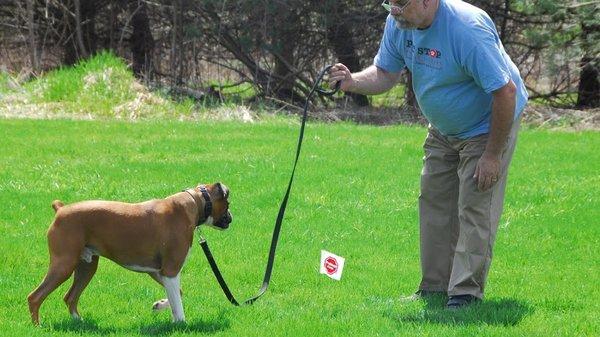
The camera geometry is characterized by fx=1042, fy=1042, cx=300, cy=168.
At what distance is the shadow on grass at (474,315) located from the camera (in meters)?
6.47

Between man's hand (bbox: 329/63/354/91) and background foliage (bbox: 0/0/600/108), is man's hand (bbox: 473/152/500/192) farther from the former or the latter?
background foliage (bbox: 0/0/600/108)

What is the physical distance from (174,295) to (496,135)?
221 cm

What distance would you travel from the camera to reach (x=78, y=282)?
20.9 ft

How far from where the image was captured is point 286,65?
2045 centimetres

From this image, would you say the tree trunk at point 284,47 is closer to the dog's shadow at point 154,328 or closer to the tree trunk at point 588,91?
the tree trunk at point 588,91

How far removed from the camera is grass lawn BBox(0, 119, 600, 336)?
6496 millimetres

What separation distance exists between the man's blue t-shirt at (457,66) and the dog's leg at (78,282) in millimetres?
2372

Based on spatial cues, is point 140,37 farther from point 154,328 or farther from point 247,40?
point 154,328

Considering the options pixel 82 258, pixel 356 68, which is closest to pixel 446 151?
pixel 82 258

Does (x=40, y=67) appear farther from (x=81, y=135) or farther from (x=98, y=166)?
(x=98, y=166)

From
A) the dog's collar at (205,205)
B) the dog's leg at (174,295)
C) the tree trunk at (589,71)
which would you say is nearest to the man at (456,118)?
the dog's collar at (205,205)

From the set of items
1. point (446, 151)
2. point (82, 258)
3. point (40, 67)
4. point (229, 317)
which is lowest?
point (40, 67)

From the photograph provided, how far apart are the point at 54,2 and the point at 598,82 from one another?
36.3ft

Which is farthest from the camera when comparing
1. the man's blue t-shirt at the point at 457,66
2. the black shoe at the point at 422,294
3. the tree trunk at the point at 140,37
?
the tree trunk at the point at 140,37
